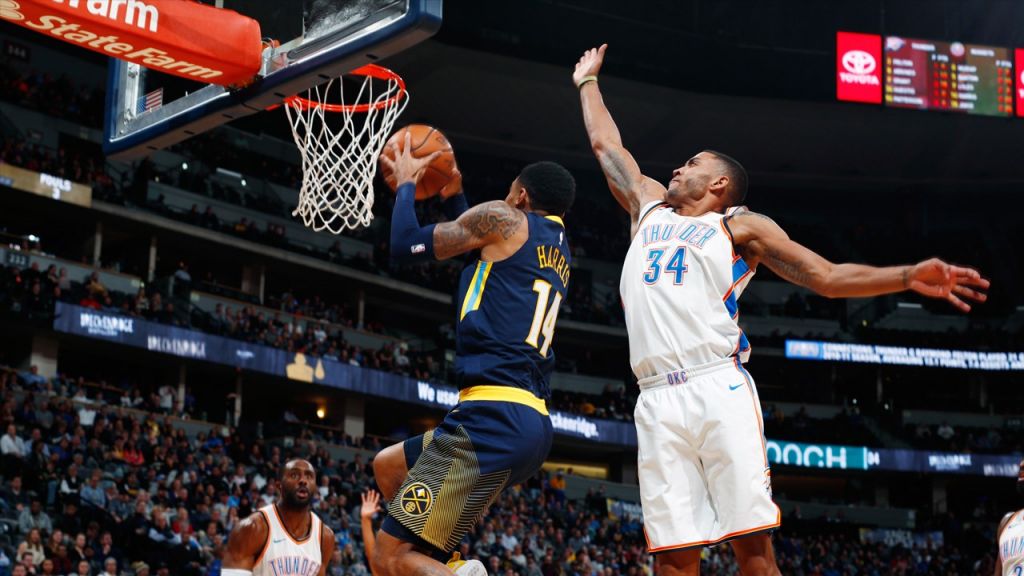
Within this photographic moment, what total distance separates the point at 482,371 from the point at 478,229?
618mm

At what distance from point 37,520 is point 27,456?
1.94 m

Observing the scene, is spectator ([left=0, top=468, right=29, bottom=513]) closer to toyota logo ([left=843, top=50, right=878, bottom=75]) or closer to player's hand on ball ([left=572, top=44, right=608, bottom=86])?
player's hand on ball ([left=572, top=44, right=608, bottom=86])

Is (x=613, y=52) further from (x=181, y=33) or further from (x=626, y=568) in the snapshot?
(x=181, y=33)

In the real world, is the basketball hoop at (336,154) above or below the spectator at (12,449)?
above

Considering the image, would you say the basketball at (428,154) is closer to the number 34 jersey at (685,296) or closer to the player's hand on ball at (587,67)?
the player's hand on ball at (587,67)

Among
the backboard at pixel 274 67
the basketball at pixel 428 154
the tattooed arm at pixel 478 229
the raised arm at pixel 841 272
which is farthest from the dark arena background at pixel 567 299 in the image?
the raised arm at pixel 841 272

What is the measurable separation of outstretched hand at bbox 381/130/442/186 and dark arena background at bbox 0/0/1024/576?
11.5 metres

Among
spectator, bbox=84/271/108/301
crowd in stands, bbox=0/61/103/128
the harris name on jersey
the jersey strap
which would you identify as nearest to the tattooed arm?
the harris name on jersey

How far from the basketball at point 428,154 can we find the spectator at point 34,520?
10865 mm

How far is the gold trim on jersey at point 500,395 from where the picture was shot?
4.81 metres

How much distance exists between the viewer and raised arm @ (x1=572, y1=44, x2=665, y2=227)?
17.4ft

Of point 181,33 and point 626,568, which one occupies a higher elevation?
point 181,33

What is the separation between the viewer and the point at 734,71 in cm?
3136

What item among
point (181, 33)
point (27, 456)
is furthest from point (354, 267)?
point (181, 33)
